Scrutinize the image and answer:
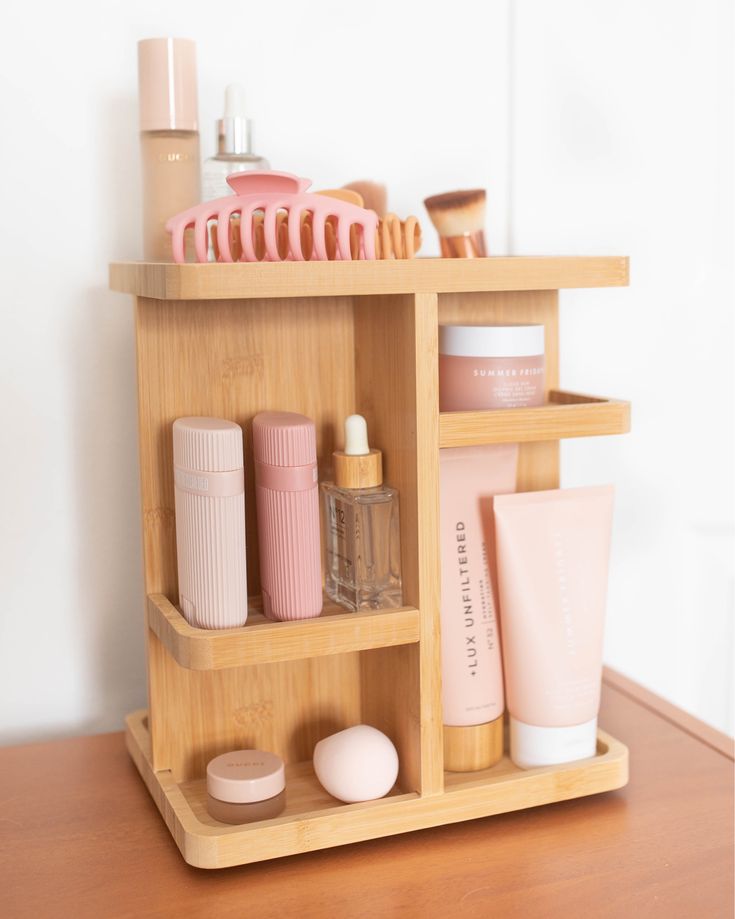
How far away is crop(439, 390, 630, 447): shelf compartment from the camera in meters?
0.60

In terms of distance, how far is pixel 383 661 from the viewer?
67cm

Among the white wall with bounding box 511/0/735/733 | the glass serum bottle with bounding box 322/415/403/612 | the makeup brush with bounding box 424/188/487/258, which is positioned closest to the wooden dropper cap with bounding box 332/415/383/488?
the glass serum bottle with bounding box 322/415/403/612

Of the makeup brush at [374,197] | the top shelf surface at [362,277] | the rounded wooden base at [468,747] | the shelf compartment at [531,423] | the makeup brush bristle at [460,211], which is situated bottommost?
the rounded wooden base at [468,747]

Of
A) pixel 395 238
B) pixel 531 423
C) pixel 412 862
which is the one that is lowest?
pixel 412 862

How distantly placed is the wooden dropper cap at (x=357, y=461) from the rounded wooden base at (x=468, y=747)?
17 centimetres

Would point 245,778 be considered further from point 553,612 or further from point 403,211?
point 403,211

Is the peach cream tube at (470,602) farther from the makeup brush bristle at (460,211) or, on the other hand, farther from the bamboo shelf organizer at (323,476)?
the makeup brush bristle at (460,211)

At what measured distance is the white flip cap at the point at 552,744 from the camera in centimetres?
66

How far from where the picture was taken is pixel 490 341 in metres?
0.62

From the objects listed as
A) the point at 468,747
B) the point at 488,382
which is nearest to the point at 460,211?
the point at 488,382

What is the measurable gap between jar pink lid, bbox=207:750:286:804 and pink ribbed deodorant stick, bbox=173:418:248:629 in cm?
9

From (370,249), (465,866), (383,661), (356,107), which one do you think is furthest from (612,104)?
(465,866)

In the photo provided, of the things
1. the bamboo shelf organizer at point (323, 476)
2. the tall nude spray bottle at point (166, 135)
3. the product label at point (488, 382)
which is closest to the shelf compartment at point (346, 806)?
→ the bamboo shelf organizer at point (323, 476)

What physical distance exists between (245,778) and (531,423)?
26 cm
